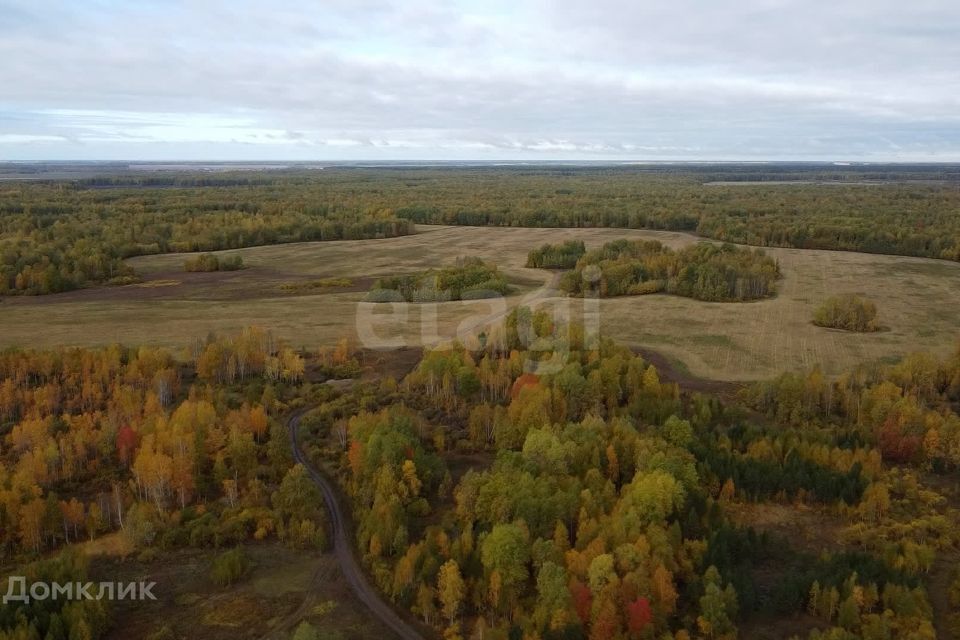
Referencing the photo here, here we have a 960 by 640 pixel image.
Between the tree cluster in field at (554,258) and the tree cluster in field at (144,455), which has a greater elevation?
the tree cluster in field at (554,258)

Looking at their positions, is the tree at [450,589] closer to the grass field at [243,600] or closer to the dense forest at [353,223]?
the grass field at [243,600]

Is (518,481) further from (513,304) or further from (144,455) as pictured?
(513,304)

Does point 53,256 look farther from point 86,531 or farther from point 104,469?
point 86,531

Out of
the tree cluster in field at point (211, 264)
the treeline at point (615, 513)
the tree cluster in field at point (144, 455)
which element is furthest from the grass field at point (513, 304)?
the treeline at point (615, 513)

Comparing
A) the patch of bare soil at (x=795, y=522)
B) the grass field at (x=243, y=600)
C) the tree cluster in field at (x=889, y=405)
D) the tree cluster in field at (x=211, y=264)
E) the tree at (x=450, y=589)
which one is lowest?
the grass field at (x=243, y=600)

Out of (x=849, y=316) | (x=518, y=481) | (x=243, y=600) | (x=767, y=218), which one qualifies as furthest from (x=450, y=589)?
(x=767, y=218)

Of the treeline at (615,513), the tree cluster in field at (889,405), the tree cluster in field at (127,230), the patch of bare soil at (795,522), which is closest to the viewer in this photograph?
the treeline at (615,513)
